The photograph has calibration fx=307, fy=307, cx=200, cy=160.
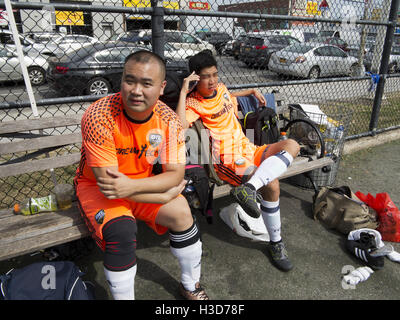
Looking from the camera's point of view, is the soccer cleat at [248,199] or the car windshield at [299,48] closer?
the soccer cleat at [248,199]

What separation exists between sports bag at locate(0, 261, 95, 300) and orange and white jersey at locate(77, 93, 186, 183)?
640mm

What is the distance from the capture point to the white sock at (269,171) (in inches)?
A: 99.8

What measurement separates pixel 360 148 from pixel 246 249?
3514mm

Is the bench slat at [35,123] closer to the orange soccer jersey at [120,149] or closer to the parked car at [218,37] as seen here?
the orange soccer jersey at [120,149]

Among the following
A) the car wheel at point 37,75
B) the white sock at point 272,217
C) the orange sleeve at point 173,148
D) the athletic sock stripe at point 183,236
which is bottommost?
the car wheel at point 37,75

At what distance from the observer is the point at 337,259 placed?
2770 mm

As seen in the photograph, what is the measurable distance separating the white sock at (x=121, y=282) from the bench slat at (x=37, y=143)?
4.38 ft

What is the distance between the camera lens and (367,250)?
2678mm

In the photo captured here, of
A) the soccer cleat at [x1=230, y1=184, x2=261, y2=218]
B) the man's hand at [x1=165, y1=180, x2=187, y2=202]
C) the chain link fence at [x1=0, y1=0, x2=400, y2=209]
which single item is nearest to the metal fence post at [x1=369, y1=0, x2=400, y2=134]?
the chain link fence at [x1=0, y1=0, x2=400, y2=209]

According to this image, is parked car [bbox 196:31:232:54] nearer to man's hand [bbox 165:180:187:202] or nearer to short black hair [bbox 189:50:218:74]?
short black hair [bbox 189:50:218:74]

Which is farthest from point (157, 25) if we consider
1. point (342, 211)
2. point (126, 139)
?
point (342, 211)

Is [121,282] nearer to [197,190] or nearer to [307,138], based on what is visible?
[197,190]

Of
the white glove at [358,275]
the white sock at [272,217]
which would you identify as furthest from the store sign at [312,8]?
the white glove at [358,275]
